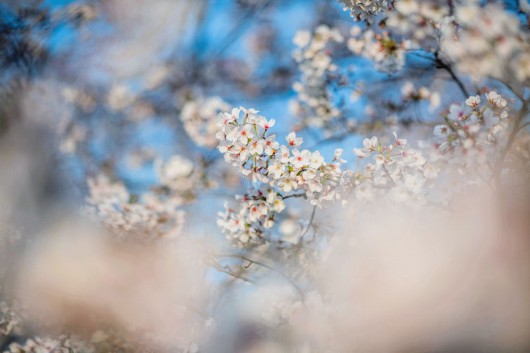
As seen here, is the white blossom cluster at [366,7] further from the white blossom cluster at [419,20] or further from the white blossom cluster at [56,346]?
the white blossom cluster at [56,346]

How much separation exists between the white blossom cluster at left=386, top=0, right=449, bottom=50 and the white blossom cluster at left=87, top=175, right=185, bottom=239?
2.38m

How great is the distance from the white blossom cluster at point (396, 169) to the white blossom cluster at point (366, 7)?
78cm

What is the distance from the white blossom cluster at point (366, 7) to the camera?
6.04ft

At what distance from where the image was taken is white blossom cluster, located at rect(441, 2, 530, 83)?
121cm

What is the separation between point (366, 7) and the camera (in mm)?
1860

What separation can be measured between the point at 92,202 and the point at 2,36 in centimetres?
206

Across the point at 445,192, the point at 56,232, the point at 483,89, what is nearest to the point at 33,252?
the point at 56,232

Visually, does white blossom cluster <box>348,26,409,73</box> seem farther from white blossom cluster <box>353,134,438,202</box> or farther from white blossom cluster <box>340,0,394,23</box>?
white blossom cluster <box>353,134,438,202</box>

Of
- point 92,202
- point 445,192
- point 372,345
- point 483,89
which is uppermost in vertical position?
point 483,89

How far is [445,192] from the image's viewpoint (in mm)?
2281

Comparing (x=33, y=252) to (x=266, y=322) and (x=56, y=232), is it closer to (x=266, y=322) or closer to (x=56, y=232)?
(x=56, y=232)

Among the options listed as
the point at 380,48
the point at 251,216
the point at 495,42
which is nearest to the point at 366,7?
the point at 495,42

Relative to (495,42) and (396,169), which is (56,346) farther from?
(495,42)

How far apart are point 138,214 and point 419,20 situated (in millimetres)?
2719
